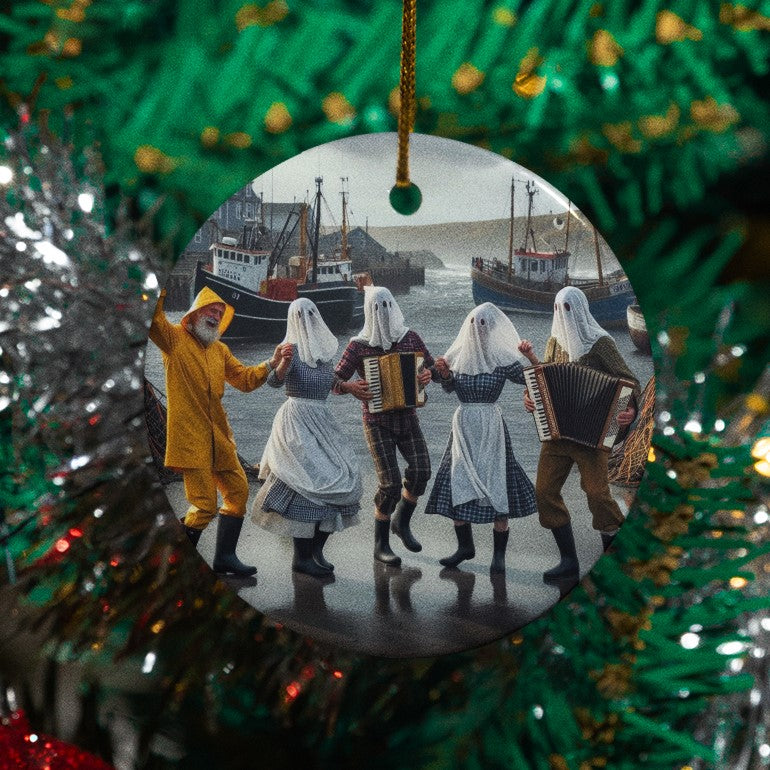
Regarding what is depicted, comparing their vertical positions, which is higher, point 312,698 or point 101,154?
A: point 101,154

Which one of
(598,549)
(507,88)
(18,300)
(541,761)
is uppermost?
(507,88)

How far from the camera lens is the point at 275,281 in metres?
0.40

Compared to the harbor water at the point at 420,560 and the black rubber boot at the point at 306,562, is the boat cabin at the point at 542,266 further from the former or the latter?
the black rubber boot at the point at 306,562

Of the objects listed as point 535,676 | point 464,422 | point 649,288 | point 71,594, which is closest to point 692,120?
point 649,288

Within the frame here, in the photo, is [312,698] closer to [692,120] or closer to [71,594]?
[71,594]

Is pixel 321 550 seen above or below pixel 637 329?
below

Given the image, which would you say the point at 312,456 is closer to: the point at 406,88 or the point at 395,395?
the point at 395,395

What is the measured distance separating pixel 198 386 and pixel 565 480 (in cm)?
19

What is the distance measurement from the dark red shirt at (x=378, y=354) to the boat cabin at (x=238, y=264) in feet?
0.19

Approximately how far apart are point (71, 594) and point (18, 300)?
18 centimetres

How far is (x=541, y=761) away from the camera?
44 centimetres

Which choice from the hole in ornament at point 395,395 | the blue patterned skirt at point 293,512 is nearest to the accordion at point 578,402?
the hole in ornament at point 395,395

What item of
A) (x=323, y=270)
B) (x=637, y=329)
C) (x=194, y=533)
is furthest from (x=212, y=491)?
(x=637, y=329)

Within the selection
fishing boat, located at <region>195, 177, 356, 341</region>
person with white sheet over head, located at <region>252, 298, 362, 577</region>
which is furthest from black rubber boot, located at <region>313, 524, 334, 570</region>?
fishing boat, located at <region>195, 177, 356, 341</region>
